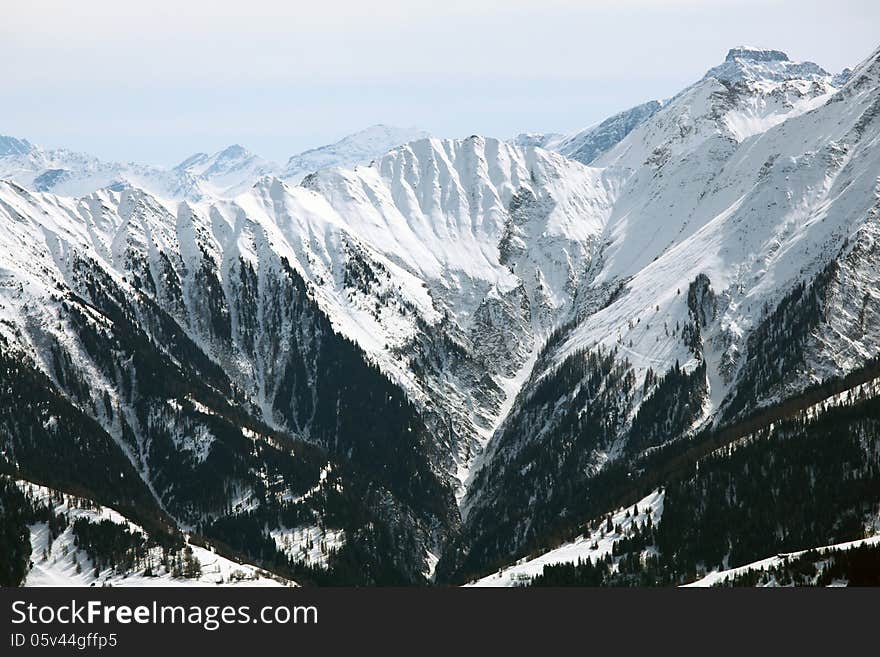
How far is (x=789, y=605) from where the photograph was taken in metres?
144

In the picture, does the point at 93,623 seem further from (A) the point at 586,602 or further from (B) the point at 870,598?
(B) the point at 870,598

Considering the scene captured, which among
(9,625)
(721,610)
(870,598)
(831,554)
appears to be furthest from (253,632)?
(831,554)

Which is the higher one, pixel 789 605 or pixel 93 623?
pixel 93 623

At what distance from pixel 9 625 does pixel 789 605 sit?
95.5 meters

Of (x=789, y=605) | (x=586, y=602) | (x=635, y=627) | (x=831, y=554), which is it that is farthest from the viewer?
(x=831, y=554)

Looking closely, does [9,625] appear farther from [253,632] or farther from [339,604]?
[339,604]

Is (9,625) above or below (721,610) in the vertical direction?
above

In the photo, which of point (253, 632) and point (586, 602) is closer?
point (253, 632)

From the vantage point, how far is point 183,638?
127 meters

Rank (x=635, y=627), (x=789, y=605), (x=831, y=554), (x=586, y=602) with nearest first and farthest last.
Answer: (x=635, y=627) < (x=789, y=605) < (x=586, y=602) < (x=831, y=554)

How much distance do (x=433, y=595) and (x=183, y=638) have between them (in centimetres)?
3347

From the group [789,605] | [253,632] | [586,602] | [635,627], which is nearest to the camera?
[253,632]

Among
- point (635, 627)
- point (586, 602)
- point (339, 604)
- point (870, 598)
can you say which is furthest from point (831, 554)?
point (339, 604)

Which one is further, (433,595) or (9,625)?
(433,595)
